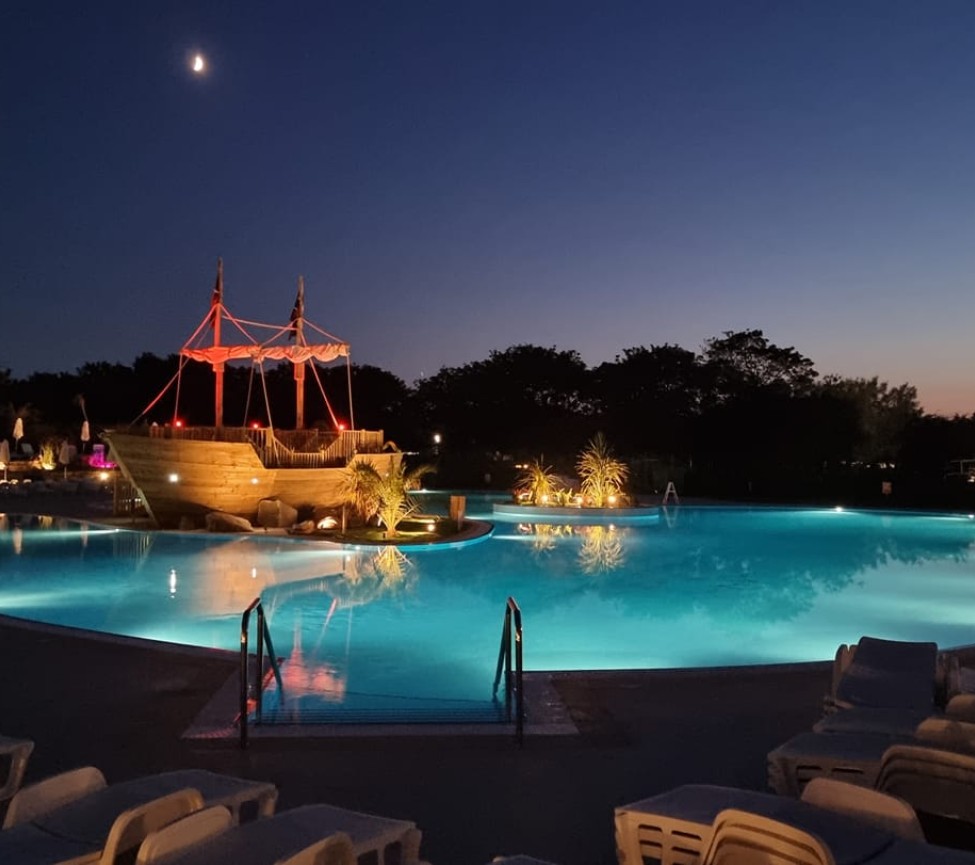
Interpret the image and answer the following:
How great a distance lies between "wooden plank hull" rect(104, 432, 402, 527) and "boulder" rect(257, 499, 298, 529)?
0.20 m

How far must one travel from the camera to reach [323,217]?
28.1 metres

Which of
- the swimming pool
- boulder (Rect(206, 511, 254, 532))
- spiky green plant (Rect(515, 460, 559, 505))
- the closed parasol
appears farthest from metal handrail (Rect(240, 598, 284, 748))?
the closed parasol

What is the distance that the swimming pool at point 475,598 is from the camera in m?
8.20

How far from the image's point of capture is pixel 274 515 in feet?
59.2

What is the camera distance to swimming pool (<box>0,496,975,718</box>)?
8203 mm

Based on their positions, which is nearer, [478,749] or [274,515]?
[478,749]

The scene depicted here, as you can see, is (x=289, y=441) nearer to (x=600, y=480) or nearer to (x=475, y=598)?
(x=600, y=480)

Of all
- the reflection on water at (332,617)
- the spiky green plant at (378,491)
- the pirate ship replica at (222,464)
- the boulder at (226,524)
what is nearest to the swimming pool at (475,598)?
the reflection on water at (332,617)

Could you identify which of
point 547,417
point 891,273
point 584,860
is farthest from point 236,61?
point 547,417

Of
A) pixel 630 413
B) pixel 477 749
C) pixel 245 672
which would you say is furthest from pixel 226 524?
pixel 630 413

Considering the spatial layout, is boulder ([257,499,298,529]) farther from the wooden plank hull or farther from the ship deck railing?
the ship deck railing

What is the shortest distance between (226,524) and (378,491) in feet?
9.90

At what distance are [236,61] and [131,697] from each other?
10.5 metres

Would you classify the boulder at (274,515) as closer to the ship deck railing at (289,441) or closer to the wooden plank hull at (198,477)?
the wooden plank hull at (198,477)
